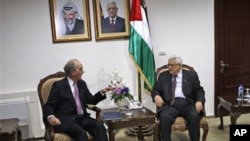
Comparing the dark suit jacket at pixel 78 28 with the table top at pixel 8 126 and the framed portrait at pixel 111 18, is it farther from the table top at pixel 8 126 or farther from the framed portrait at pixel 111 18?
the table top at pixel 8 126

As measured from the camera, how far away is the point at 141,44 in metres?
4.05

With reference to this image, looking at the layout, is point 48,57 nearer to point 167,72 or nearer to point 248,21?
point 167,72

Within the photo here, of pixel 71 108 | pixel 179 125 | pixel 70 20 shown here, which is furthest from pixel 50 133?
pixel 70 20

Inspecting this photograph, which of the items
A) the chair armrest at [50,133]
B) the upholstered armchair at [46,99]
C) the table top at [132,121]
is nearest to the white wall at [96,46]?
the upholstered armchair at [46,99]

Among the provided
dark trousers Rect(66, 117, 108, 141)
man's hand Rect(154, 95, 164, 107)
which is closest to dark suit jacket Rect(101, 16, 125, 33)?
man's hand Rect(154, 95, 164, 107)

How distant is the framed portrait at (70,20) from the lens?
3930 mm

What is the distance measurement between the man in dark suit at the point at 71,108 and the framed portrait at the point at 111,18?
1.07 m

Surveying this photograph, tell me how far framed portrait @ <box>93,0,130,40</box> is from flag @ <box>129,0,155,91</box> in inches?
6.6

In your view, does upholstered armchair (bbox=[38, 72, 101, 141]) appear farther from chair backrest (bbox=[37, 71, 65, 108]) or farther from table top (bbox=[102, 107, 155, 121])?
table top (bbox=[102, 107, 155, 121])

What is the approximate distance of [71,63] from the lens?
3119mm

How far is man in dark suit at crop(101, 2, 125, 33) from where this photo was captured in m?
4.11

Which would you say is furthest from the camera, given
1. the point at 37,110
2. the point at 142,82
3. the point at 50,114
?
the point at 142,82

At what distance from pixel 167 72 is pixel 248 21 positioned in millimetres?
1844

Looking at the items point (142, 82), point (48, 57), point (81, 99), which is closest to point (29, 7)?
point (48, 57)
